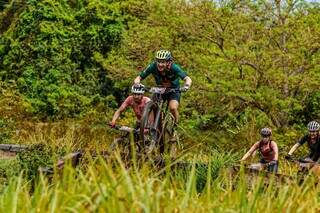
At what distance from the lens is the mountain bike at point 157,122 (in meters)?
11.7

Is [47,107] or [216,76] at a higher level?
[216,76]

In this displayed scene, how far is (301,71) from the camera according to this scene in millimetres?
24094

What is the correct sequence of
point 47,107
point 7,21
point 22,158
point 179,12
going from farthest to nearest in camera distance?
1. point 7,21
2. point 47,107
3. point 179,12
4. point 22,158

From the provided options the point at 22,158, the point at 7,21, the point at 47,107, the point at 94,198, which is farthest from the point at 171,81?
the point at 7,21

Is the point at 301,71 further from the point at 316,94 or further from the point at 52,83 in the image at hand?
the point at 52,83

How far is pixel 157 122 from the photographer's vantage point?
39.1ft

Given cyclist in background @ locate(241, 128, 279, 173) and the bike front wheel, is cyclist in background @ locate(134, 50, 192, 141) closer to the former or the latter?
the bike front wheel

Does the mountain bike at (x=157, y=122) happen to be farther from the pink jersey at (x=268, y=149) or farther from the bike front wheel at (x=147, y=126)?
the pink jersey at (x=268, y=149)

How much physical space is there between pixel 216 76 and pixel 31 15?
1005cm

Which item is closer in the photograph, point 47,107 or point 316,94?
point 316,94

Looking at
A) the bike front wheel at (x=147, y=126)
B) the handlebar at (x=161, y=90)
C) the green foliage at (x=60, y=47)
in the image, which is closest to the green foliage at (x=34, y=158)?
the bike front wheel at (x=147, y=126)

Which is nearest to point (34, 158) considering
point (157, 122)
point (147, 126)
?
point (147, 126)

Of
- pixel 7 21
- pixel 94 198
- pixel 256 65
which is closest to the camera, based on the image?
pixel 94 198

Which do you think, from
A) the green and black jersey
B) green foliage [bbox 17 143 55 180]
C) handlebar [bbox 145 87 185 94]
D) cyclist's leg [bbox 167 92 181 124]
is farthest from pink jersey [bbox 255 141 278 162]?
green foliage [bbox 17 143 55 180]
